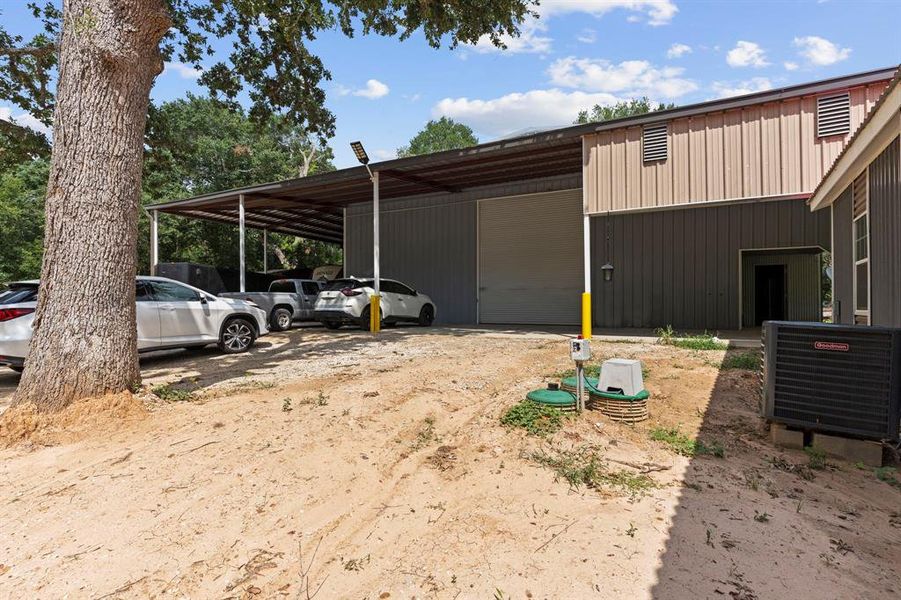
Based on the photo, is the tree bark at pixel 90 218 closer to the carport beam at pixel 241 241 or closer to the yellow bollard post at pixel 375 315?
the yellow bollard post at pixel 375 315

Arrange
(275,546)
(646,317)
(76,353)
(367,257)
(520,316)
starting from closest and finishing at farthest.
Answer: (275,546) → (76,353) → (646,317) → (520,316) → (367,257)

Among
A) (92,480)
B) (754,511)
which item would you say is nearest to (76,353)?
(92,480)

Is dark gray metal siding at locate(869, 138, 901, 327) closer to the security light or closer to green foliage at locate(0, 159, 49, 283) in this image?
the security light

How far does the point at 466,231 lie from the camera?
56.0 feet

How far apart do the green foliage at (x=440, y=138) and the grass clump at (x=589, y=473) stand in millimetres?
57733

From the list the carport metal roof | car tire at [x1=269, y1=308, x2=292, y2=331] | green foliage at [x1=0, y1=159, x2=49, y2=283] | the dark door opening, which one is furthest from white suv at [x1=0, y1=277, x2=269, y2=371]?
green foliage at [x1=0, y1=159, x2=49, y2=283]

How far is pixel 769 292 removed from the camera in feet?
55.8

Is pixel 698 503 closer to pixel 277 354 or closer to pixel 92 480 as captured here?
pixel 92 480

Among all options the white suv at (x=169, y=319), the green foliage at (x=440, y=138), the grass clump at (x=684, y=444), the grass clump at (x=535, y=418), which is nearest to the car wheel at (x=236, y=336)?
the white suv at (x=169, y=319)

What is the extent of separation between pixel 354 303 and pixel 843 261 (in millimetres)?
10038

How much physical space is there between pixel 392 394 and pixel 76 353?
3155 millimetres

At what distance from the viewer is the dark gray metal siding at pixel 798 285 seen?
52.6 ft

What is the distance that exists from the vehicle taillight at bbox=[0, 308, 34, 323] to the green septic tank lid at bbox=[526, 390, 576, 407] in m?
6.71

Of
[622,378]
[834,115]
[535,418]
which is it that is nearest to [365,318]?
[535,418]
